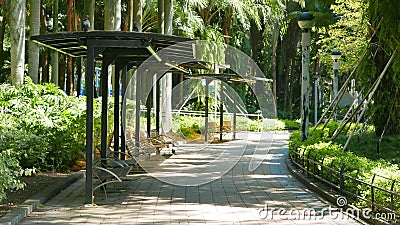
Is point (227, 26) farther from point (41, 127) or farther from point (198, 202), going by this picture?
point (198, 202)

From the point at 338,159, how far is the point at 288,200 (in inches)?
58.1

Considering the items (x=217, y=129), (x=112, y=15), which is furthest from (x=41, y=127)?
(x=217, y=129)

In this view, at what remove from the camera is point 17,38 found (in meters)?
19.1

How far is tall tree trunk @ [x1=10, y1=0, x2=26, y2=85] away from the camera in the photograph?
18822 millimetres

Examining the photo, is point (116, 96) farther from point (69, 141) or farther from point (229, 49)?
point (229, 49)

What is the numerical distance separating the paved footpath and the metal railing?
407 millimetres

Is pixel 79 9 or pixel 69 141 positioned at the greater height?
pixel 79 9

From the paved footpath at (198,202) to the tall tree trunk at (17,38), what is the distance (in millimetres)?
4650

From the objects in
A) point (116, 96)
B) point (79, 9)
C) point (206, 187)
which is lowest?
point (206, 187)

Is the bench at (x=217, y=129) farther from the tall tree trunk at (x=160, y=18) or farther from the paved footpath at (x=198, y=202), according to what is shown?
the paved footpath at (x=198, y=202)

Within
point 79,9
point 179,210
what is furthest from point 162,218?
point 79,9

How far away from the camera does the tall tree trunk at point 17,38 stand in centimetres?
1882

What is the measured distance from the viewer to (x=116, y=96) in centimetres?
1612

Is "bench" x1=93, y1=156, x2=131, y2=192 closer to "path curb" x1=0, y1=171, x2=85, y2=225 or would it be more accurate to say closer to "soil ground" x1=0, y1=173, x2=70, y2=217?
"path curb" x1=0, y1=171, x2=85, y2=225
